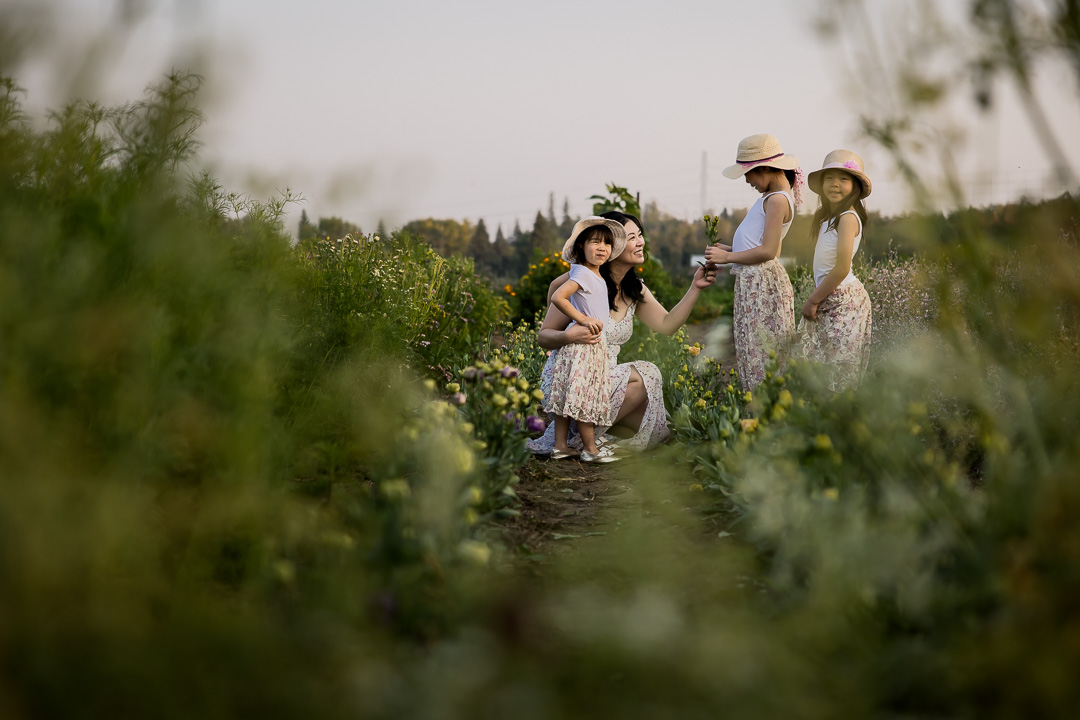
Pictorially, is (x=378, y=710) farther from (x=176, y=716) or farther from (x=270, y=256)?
(x=270, y=256)

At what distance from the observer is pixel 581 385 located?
15.2 feet

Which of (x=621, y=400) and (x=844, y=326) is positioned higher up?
(x=844, y=326)

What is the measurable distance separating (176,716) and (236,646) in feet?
0.59

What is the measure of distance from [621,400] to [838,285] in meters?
1.47

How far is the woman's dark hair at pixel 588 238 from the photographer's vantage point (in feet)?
15.8

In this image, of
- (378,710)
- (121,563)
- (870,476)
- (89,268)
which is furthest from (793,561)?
(89,268)

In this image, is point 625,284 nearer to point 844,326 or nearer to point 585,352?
point 585,352

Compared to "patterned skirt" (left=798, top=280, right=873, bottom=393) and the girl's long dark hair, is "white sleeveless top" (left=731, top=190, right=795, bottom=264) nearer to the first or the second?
"patterned skirt" (left=798, top=280, right=873, bottom=393)

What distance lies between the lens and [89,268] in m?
1.99

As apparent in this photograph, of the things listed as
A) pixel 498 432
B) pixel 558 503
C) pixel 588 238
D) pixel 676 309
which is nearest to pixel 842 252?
pixel 676 309

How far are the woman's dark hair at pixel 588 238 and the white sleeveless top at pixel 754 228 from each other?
30.9 inches

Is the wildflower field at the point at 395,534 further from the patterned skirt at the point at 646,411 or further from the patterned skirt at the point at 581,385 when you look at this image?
the patterned skirt at the point at 646,411

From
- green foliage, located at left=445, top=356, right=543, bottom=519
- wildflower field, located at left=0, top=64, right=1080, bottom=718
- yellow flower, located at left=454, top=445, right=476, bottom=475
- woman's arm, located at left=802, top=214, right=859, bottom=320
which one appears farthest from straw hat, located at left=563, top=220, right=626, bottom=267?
yellow flower, located at left=454, top=445, right=476, bottom=475

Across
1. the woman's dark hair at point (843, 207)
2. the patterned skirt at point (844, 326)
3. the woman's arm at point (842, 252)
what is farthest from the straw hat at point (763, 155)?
the patterned skirt at point (844, 326)
